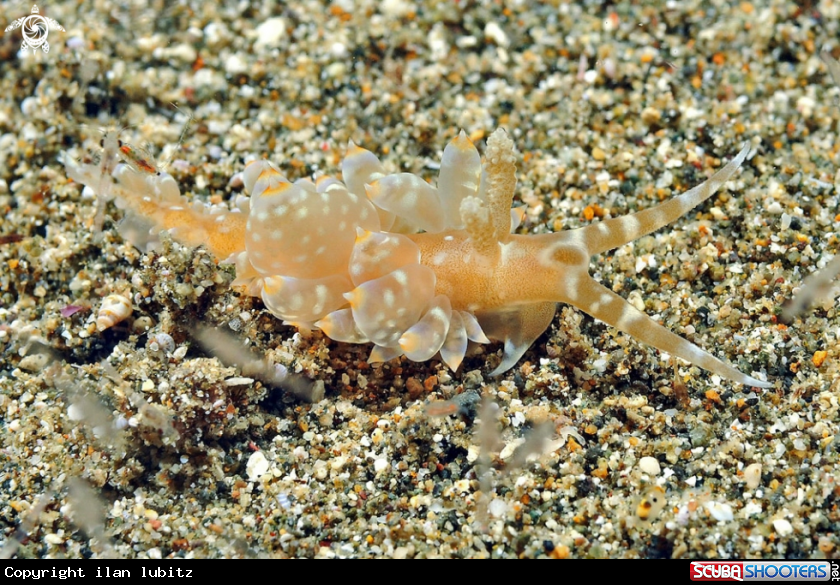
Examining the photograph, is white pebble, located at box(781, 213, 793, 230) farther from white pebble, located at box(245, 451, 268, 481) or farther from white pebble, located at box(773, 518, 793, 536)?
white pebble, located at box(245, 451, 268, 481)

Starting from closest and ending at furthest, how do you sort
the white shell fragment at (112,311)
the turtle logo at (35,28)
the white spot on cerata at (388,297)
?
the white spot on cerata at (388,297) → the white shell fragment at (112,311) → the turtle logo at (35,28)

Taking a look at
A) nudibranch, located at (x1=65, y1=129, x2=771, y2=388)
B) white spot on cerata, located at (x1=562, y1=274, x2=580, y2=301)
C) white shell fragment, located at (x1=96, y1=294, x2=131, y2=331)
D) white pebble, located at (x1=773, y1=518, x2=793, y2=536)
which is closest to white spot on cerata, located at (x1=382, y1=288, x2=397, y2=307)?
nudibranch, located at (x1=65, y1=129, x2=771, y2=388)

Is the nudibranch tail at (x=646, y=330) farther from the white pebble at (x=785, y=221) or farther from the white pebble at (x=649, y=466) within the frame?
the white pebble at (x=785, y=221)

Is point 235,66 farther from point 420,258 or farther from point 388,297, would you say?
point 388,297

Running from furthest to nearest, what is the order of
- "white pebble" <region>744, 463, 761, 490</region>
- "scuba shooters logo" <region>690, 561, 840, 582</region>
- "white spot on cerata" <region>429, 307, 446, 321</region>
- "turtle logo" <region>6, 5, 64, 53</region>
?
1. "turtle logo" <region>6, 5, 64, 53</region>
2. "white spot on cerata" <region>429, 307, 446, 321</region>
3. "white pebble" <region>744, 463, 761, 490</region>
4. "scuba shooters logo" <region>690, 561, 840, 582</region>

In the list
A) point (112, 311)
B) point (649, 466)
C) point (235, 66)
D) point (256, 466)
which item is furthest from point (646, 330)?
point (235, 66)

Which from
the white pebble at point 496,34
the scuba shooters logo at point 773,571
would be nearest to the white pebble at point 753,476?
the scuba shooters logo at point 773,571

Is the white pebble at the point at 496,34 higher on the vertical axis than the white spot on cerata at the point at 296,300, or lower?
higher
